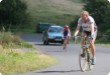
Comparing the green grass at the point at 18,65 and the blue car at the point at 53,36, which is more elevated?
the green grass at the point at 18,65

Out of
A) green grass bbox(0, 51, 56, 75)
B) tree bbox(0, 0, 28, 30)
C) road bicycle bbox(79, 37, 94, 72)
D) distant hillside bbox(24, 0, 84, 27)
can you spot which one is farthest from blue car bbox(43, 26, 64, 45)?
distant hillside bbox(24, 0, 84, 27)

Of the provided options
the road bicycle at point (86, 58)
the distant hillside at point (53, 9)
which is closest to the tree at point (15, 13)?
the distant hillside at point (53, 9)

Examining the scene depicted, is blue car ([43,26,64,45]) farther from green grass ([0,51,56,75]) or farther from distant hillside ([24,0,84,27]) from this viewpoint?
distant hillside ([24,0,84,27])

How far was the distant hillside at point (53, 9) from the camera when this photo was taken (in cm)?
8625

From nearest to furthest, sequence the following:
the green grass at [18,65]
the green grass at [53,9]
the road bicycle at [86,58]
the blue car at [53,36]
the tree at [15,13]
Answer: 1. the green grass at [18,65]
2. the road bicycle at [86,58]
3. the blue car at [53,36]
4. the tree at [15,13]
5. the green grass at [53,9]

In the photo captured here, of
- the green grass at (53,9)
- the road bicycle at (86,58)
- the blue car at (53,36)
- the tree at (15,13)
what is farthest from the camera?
the green grass at (53,9)

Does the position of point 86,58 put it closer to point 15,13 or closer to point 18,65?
point 18,65

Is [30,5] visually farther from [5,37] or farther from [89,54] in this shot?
[89,54]

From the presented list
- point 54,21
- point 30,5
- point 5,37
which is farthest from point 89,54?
point 30,5

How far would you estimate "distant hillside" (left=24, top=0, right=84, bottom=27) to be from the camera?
86.2 metres

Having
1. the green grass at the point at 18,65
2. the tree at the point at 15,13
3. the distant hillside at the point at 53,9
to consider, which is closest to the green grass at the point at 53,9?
the distant hillside at the point at 53,9

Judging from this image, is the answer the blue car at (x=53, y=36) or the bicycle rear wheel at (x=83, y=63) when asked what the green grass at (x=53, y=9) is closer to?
the blue car at (x=53, y=36)

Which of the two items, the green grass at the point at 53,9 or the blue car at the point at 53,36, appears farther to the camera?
the green grass at the point at 53,9

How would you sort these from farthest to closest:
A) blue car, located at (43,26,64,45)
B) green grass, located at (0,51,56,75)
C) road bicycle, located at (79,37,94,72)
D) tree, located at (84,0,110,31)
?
tree, located at (84,0,110,31) < blue car, located at (43,26,64,45) < road bicycle, located at (79,37,94,72) < green grass, located at (0,51,56,75)
